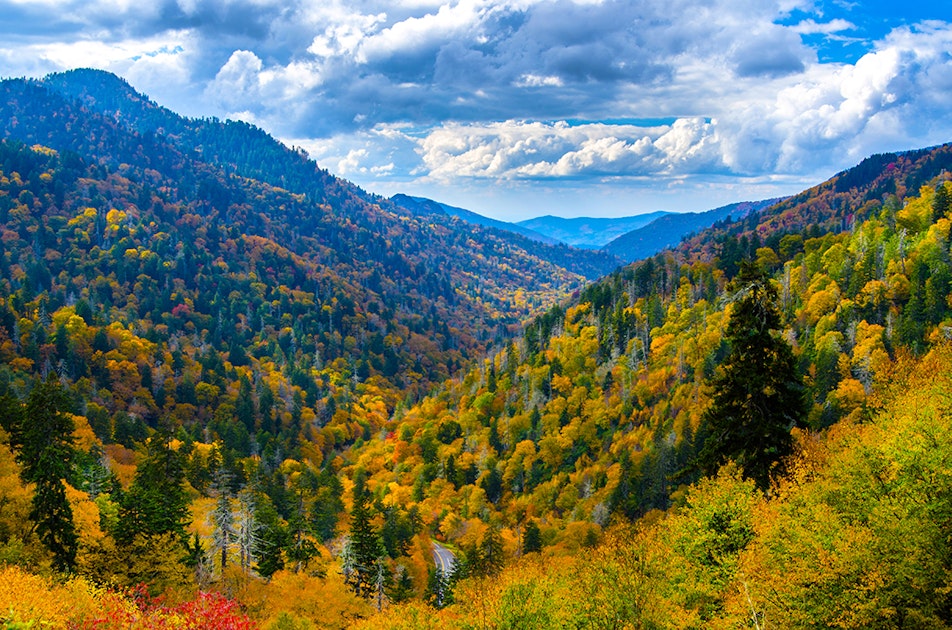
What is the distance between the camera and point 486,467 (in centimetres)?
16338

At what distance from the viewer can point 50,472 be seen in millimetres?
49938

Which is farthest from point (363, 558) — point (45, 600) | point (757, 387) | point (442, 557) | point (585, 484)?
point (585, 484)

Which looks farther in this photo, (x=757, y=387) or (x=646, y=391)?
A: (x=646, y=391)

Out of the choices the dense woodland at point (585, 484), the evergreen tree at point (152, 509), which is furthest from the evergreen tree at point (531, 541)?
the evergreen tree at point (152, 509)

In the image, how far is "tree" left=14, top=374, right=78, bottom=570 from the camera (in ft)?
164

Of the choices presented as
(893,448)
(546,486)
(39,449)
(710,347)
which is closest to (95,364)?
(546,486)

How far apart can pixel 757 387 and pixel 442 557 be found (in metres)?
104

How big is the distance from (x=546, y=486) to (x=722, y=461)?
4512 inches

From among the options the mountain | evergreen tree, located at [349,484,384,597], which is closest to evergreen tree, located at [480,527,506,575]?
evergreen tree, located at [349,484,384,597]

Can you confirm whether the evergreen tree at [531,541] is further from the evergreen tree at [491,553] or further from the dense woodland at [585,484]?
the evergreen tree at [491,553]

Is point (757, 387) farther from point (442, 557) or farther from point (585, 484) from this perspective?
point (585, 484)

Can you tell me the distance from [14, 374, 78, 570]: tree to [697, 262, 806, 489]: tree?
48.5m

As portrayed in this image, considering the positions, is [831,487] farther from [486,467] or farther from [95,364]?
[95,364]

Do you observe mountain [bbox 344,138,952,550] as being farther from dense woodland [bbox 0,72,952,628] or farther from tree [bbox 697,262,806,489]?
tree [bbox 697,262,806,489]
